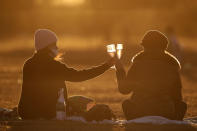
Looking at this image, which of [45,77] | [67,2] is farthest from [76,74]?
[67,2]

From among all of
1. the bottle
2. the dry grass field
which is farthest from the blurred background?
the bottle

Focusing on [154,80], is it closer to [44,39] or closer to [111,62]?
[111,62]

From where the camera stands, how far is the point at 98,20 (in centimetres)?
7894

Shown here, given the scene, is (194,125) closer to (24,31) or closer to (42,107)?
(42,107)

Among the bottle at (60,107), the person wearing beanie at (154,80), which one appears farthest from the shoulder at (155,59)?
the bottle at (60,107)

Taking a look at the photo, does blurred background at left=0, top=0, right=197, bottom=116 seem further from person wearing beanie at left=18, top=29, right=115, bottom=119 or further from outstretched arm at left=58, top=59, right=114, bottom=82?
outstretched arm at left=58, top=59, right=114, bottom=82

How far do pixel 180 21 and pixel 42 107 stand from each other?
62235 mm

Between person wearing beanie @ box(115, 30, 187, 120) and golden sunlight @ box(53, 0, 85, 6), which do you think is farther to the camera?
golden sunlight @ box(53, 0, 85, 6)

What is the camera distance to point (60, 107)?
1517 cm

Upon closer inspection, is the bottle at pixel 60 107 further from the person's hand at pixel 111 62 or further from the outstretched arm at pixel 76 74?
the person's hand at pixel 111 62

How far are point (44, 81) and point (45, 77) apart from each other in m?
0.08

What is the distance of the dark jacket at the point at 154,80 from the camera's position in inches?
611

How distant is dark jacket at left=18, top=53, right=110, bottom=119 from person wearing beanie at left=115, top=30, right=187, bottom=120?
1.86 ft

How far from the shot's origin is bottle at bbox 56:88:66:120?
15180 millimetres
